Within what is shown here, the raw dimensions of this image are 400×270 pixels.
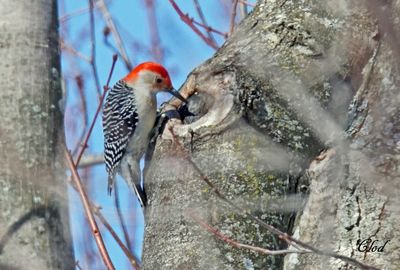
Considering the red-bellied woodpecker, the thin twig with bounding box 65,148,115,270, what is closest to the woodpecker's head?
the red-bellied woodpecker

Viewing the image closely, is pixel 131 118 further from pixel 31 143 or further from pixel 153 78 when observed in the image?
pixel 31 143

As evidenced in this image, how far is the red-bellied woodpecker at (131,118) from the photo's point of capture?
13.8 feet

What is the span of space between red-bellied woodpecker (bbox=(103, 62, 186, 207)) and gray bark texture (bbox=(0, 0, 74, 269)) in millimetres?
2202

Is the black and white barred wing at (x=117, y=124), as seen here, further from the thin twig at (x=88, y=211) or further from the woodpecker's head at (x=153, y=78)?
the thin twig at (x=88, y=211)

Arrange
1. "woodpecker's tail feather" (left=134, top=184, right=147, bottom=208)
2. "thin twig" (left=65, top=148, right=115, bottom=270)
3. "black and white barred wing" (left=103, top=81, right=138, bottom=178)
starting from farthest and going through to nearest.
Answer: "black and white barred wing" (left=103, top=81, right=138, bottom=178) < "woodpecker's tail feather" (left=134, top=184, right=147, bottom=208) < "thin twig" (left=65, top=148, right=115, bottom=270)

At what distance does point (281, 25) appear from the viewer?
112 inches

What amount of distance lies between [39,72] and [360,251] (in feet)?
4.17

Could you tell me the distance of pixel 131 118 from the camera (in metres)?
4.51

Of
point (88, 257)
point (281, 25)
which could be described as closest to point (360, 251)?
point (281, 25)

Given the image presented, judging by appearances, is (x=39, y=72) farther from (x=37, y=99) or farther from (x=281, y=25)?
(x=281, y=25)

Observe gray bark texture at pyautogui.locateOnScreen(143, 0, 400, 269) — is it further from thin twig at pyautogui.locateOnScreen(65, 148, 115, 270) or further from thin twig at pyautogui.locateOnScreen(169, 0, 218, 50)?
thin twig at pyautogui.locateOnScreen(169, 0, 218, 50)

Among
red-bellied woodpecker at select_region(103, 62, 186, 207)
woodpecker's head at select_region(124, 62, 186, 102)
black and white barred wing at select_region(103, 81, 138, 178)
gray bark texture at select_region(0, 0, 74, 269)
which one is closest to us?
gray bark texture at select_region(0, 0, 74, 269)

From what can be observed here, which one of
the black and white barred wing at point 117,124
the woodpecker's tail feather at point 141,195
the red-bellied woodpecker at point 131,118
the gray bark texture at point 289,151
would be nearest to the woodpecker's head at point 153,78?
the red-bellied woodpecker at point 131,118

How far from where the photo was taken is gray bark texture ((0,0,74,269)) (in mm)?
1475
